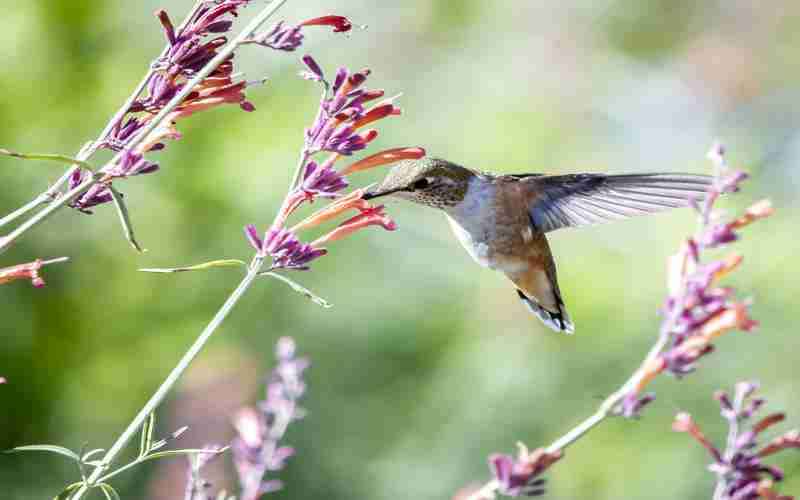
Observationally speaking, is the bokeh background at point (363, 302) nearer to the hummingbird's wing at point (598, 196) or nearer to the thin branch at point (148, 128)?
the hummingbird's wing at point (598, 196)

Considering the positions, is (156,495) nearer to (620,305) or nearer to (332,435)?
(332,435)

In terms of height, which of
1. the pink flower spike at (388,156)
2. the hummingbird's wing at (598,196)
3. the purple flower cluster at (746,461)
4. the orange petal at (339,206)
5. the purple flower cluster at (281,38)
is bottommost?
the purple flower cluster at (746,461)

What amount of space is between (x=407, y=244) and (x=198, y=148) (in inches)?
60.7

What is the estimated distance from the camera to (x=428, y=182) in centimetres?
326

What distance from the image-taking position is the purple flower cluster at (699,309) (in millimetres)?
1496

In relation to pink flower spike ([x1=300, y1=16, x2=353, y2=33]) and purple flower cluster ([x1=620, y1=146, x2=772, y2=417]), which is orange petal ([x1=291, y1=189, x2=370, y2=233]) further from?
purple flower cluster ([x1=620, y1=146, x2=772, y2=417])

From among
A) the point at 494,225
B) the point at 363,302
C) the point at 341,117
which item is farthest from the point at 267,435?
the point at 363,302

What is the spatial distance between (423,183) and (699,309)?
177 centimetres

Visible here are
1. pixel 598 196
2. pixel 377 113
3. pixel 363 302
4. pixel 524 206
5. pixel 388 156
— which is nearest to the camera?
pixel 377 113

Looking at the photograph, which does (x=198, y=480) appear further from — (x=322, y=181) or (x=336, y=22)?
(x=336, y=22)

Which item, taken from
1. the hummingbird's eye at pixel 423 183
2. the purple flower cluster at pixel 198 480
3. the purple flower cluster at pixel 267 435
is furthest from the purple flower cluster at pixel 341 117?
the hummingbird's eye at pixel 423 183

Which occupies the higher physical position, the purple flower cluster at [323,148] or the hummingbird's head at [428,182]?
the hummingbird's head at [428,182]

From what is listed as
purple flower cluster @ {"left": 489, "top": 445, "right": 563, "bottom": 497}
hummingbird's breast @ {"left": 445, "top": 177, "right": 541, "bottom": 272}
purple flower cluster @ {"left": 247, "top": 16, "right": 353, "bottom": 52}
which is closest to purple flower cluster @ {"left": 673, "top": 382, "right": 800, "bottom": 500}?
purple flower cluster @ {"left": 489, "top": 445, "right": 563, "bottom": 497}

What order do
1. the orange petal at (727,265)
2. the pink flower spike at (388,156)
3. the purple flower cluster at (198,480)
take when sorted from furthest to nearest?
1. the pink flower spike at (388,156)
2. the purple flower cluster at (198,480)
3. the orange petal at (727,265)
